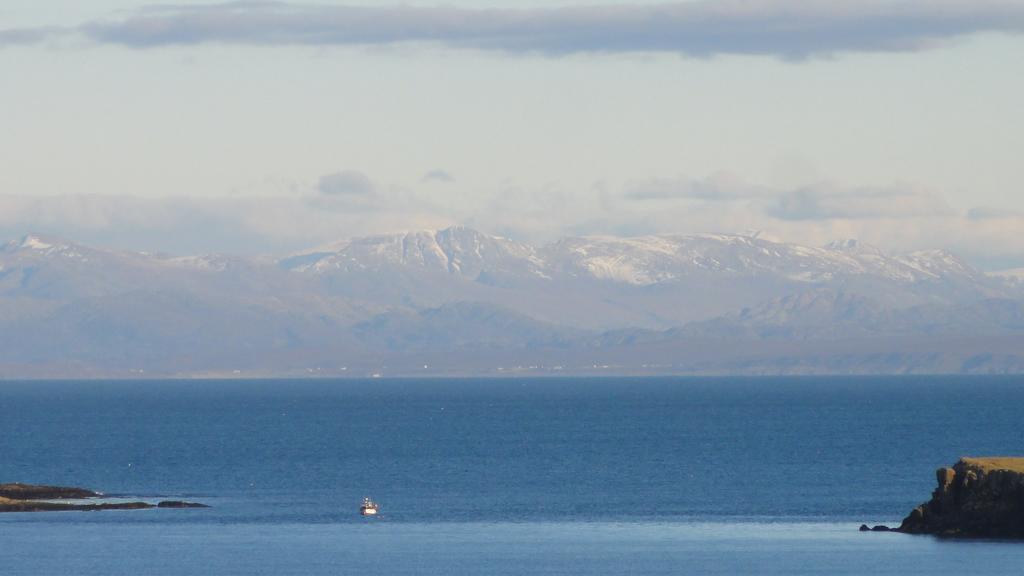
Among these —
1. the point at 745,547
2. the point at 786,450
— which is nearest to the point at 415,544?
the point at 745,547

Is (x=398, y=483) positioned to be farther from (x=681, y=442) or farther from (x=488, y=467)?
(x=681, y=442)

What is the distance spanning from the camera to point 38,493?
128 metres

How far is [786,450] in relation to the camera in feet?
585

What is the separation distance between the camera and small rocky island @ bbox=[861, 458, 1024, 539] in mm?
95062

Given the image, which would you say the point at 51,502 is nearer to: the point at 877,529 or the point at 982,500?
the point at 877,529

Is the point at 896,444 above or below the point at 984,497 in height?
above

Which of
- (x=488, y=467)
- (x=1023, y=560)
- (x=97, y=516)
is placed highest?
(x=488, y=467)

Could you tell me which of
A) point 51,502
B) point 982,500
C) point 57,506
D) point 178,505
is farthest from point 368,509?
point 982,500

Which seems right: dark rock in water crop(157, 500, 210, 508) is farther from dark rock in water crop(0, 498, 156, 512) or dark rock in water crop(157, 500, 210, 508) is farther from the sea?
the sea

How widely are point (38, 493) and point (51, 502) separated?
4.36 meters

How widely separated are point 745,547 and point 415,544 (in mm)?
16437

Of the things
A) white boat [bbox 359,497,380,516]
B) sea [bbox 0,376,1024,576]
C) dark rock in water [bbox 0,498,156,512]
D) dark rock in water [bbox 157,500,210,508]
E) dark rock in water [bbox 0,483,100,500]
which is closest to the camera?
sea [bbox 0,376,1024,576]

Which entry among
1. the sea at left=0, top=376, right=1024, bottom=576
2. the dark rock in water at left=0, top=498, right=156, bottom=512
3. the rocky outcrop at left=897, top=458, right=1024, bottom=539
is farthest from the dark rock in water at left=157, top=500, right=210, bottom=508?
the rocky outcrop at left=897, top=458, right=1024, bottom=539

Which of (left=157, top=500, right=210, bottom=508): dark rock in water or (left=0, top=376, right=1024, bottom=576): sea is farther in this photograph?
(left=157, top=500, right=210, bottom=508): dark rock in water
